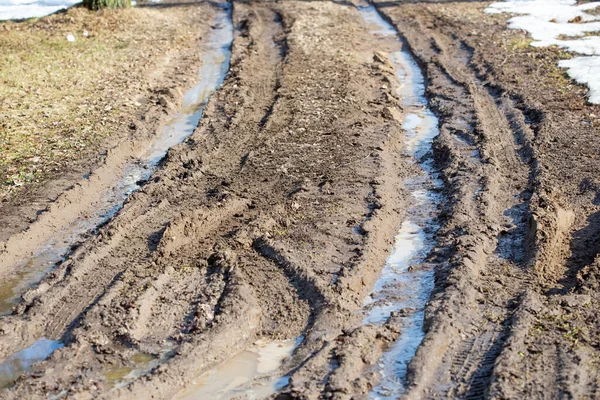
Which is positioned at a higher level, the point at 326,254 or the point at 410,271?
the point at 326,254

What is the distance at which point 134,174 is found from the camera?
934cm

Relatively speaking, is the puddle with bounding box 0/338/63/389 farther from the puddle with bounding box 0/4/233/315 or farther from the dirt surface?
the dirt surface

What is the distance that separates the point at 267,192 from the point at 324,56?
5.96 meters

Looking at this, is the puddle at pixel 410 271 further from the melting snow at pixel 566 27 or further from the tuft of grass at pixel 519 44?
the tuft of grass at pixel 519 44

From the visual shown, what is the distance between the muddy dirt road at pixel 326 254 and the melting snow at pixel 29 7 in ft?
27.3

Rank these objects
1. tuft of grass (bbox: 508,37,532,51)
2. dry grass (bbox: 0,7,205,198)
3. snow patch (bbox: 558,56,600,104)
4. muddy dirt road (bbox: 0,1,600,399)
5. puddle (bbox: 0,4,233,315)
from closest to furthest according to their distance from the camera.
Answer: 1. muddy dirt road (bbox: 0,1,600,399)
2. puddle (bbox: 0,4,233,315)
3. dry grass (bbox: 0,7,205,198)
4. snow patch (bbox: 558,56,600,104)
5. tuft of grass (bbox: 508,37,532,51)

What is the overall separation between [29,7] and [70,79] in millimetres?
7933

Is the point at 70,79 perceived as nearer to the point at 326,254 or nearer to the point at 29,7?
the point at 326,254

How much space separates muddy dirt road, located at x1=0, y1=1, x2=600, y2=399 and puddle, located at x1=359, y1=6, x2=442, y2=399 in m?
0.02

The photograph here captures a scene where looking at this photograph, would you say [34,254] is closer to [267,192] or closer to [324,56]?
[267,192]

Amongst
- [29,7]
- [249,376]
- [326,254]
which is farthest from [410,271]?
[29,7]

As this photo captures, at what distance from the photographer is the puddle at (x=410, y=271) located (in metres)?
5.57

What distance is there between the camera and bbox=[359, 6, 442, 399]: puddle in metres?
5.57

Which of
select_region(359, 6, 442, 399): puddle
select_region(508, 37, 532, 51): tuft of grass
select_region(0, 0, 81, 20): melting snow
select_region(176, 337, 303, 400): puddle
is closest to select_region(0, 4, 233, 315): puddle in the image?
select_region(176, 337, 303, 400): puddle
